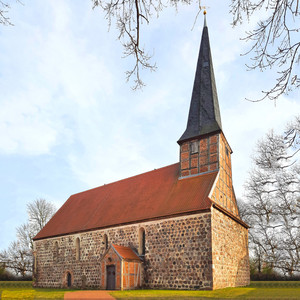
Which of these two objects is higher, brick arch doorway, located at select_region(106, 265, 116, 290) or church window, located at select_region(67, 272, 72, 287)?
brick arch doorway, located at select_region(106, 265, 116, 290)

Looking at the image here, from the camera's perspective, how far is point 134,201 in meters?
19.3

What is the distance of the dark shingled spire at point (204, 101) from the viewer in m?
18.3

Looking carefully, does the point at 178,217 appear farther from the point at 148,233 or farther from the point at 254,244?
the point at 254,244

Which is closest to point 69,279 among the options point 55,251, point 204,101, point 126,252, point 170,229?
point 55,251

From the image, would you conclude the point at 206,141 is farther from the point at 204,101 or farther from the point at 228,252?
the point at 228,252

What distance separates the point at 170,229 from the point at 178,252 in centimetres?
122

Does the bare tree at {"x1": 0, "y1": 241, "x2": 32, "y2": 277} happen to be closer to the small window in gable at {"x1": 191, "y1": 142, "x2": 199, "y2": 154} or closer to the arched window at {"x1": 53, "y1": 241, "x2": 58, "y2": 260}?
the arched window at {"x1": 53, "y1": 241, "x2": 58, "y2": 260}

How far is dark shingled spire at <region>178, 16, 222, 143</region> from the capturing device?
18.3 meters

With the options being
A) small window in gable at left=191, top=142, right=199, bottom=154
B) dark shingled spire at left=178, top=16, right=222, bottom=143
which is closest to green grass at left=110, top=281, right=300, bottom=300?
small window in gable at left=191, top=142, right=199, bottom=154

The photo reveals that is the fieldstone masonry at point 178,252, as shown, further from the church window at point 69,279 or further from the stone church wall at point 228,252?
the church window at point 69,279

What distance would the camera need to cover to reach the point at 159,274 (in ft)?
50.2

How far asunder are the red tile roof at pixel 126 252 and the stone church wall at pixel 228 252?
4.36 meters

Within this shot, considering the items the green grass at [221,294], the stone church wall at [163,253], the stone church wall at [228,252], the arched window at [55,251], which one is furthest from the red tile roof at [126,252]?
the arched window at [55,251]

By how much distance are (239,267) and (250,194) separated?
30.6 ft
